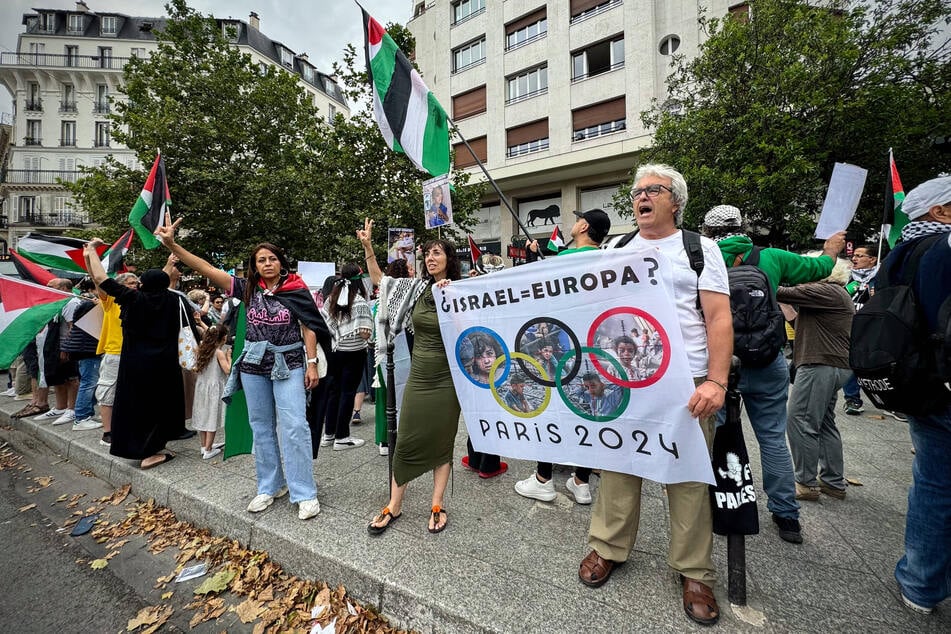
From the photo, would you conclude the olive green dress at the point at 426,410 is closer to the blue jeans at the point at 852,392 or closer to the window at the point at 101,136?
the blue jeans at the point at 852,392

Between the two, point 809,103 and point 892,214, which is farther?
point 809,103

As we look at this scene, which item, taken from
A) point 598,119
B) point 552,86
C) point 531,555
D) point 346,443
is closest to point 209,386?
point 346,443

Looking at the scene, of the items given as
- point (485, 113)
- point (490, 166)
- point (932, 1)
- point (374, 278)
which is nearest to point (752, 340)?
point (374, 278)

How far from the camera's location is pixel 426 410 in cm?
279

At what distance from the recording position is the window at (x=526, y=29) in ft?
66.4

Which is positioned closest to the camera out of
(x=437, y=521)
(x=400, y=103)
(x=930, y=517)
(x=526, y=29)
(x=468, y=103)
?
(x=930, y=517)

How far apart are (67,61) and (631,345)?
185 feet

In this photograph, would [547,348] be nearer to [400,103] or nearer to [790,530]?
[790,530]

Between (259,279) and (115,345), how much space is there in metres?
2.96

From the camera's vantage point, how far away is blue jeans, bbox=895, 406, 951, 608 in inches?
72.5

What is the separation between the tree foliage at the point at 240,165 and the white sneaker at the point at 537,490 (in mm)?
10067

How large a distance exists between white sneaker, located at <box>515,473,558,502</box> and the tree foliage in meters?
10.1

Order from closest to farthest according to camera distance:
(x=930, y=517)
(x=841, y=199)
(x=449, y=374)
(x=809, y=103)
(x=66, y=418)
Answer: (x=930, y=517)
(x=449, y=374)
(x=841, y=199)
(x=66, y=418)
(x=809, y=103)

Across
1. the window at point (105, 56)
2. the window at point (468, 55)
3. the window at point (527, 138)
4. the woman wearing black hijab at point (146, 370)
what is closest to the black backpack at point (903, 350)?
the woman wearing black hijab at point (146, 370)
